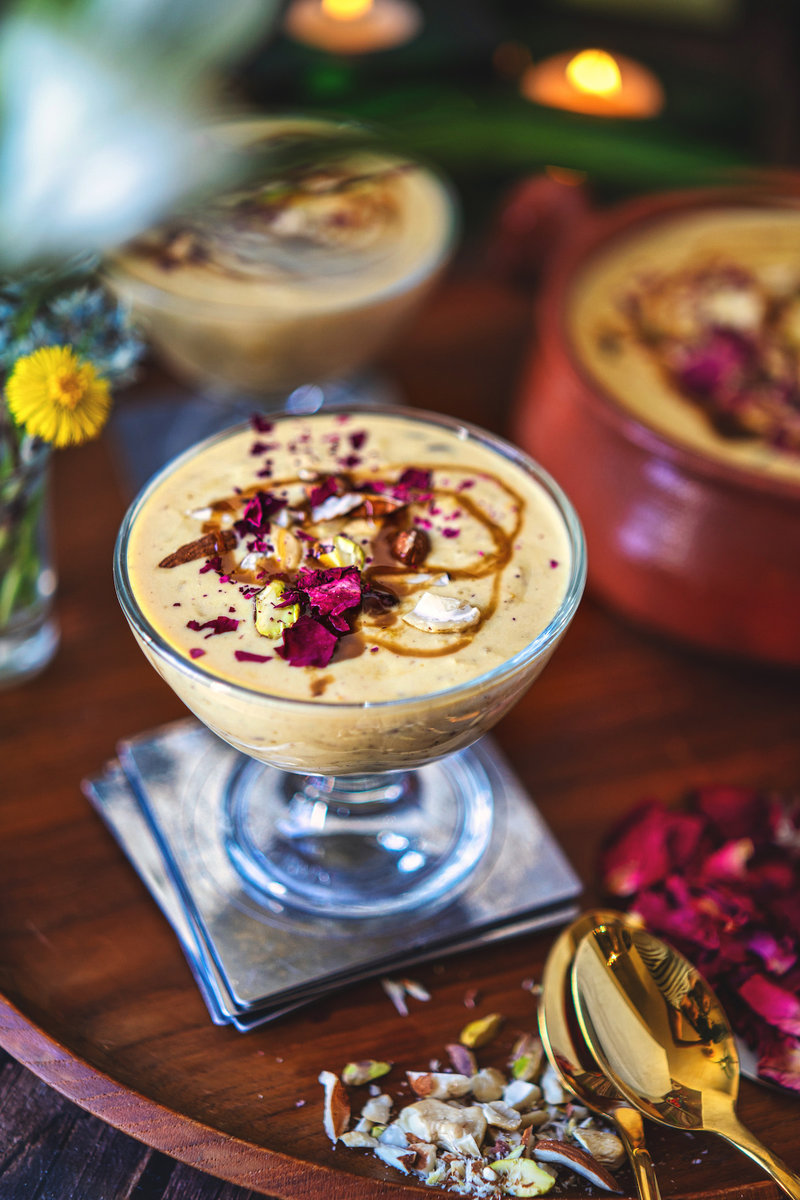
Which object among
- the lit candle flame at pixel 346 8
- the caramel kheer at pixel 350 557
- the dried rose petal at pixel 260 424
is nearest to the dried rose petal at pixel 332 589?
the caramel kheer at pixel 350 557

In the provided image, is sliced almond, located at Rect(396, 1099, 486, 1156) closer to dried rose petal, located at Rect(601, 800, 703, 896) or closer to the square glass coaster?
the square glass coaster

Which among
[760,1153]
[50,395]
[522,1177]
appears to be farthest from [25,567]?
[760,1153]

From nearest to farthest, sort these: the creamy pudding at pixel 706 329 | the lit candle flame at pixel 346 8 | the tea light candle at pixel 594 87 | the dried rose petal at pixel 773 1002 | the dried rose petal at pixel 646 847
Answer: the dried rose petal at pixel 773 1002 → the dried rose petal at pixel 646 847 → the creamy pudding at pixel 706 329 → the tea light candle at pixel 594 87 → the lit candle flame at pixel 346 8

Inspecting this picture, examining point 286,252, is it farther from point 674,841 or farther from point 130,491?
point 674,841

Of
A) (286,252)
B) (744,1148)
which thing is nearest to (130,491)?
(286,252)

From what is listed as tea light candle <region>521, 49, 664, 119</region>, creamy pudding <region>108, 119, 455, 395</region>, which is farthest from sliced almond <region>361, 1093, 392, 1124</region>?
tea light candle <region>521, 49, 664, 119</region>

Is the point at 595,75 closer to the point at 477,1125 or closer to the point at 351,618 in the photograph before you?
the point at 351,618

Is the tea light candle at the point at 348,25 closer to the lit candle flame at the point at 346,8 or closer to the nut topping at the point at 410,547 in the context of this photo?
the lit candle flame at the point at 346,8
